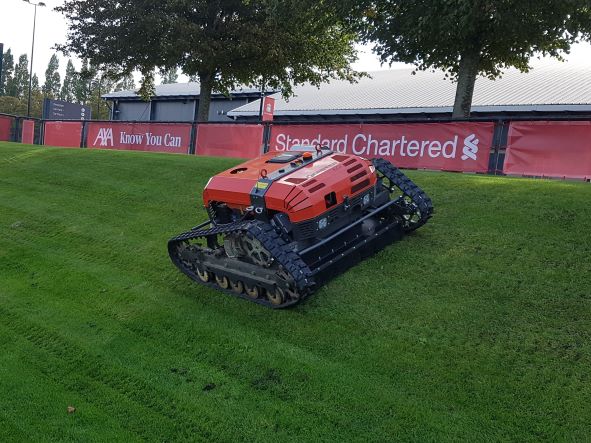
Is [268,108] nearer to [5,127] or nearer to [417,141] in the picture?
[5,127]

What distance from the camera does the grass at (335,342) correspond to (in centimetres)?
355

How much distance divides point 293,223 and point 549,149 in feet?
19.1

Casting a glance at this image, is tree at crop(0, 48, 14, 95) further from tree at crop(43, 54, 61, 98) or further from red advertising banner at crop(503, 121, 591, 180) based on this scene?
red advertising banner at crop(503, 121, 591, 180)

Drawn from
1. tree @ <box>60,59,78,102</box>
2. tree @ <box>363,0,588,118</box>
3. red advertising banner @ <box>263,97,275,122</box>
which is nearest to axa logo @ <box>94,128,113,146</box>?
red advertising banner @ <box>263,97,275,122</box>

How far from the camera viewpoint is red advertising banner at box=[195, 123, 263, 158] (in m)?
13.4

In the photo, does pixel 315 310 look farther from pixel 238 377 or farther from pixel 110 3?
pixel 110 3

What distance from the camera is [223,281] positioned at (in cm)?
560

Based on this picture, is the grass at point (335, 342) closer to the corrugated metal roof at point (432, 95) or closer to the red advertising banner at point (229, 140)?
the red advertising banner at point (229, 140)

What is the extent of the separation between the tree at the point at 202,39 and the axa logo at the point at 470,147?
10921mm

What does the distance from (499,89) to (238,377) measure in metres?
24.0

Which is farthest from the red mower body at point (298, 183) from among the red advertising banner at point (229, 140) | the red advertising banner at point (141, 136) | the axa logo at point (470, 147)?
the red advertising banner at point (141, 136)

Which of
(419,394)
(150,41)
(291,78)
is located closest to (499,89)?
(291,78)

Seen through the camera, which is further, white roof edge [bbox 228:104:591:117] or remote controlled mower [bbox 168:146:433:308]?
white roof edge [bbox 228:104:591:117]

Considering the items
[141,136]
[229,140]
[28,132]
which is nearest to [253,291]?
[229,140]
